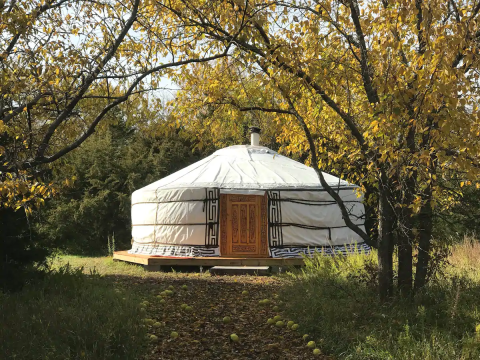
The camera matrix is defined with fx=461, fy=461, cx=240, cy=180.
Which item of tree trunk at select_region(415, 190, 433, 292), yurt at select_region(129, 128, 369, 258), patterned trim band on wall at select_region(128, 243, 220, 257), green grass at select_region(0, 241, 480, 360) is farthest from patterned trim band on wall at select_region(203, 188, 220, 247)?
tree trunk at select_region(415, 190, 433, 292)

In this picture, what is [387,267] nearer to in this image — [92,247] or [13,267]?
[13,267]

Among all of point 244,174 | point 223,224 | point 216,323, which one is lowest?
point 216,323

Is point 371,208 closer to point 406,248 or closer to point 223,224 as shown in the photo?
point 406,248

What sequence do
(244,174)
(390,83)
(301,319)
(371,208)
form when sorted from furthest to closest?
(244,174) → (371,208) → (301,319) → (390,83)

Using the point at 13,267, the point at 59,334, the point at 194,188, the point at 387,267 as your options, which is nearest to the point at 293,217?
the point at 194,188

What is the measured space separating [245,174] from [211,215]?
3.24 feet

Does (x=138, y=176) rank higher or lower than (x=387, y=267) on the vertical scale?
higher

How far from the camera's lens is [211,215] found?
761 cm

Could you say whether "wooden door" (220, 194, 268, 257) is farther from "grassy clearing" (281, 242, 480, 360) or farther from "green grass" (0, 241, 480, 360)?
"grassy clearing" (281, 242, 480, 360)

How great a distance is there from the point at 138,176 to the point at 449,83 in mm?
10846

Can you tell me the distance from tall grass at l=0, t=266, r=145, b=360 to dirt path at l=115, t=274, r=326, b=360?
0.68ft

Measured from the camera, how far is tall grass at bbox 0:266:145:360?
9.30ft

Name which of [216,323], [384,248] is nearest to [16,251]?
[216,323]

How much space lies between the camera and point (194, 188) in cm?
755
